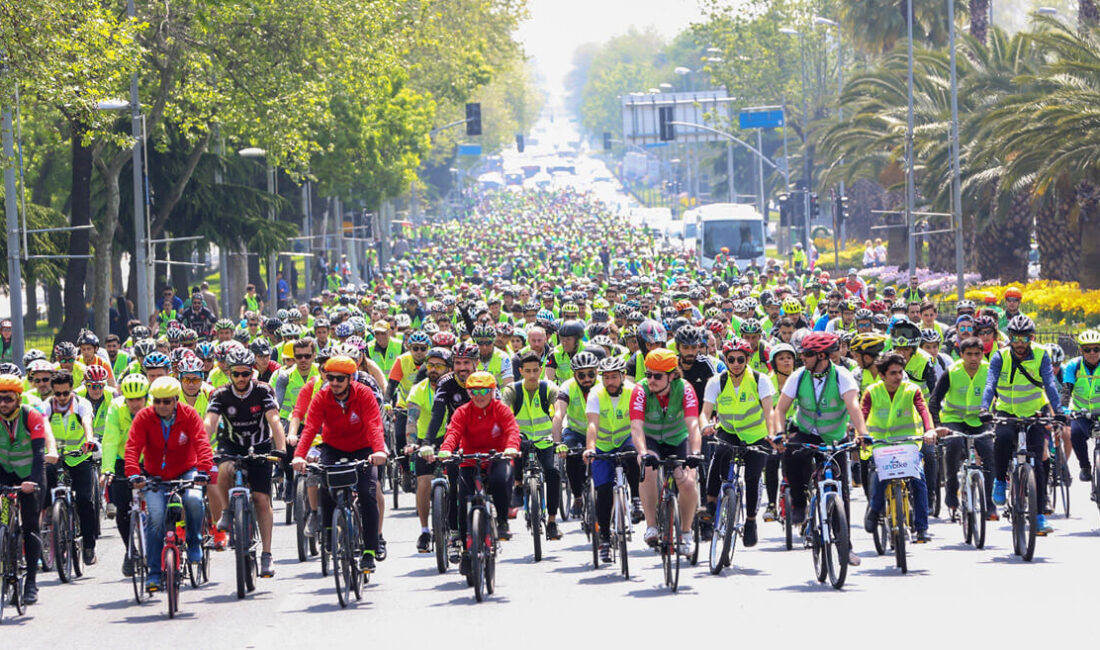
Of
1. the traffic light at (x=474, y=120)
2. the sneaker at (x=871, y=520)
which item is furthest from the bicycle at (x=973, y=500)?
the traffic light at (x=474, y=120)

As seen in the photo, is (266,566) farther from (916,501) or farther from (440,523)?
(916,501)

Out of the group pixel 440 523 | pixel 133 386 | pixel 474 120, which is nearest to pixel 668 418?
pixel 440 523

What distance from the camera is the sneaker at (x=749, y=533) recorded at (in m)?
13.7

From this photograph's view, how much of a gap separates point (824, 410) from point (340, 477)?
3.30 m

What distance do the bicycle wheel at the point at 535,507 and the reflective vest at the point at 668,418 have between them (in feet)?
4.54

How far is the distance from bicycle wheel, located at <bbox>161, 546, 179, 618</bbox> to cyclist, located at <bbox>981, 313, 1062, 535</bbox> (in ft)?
20.1

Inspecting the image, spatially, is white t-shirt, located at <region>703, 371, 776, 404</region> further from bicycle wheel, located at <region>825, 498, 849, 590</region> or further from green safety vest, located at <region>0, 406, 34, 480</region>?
green safety vest, located at <region>0, 406, 34, 480</region>

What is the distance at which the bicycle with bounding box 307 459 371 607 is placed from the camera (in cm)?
1224

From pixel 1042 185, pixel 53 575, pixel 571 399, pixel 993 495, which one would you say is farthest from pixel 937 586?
pixel 1042 185

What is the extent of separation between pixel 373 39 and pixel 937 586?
34.6 metres

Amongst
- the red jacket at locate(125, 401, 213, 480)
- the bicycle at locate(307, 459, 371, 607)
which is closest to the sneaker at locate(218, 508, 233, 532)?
the red jacket at locate(125, 401, 213, 480)

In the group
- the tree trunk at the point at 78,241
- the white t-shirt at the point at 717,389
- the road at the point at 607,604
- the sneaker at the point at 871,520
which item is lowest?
the road at the point at 607,604

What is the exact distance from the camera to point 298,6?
39.1m

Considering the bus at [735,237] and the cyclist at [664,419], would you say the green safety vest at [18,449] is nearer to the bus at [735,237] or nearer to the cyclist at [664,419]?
the cyclist at [664,419]
